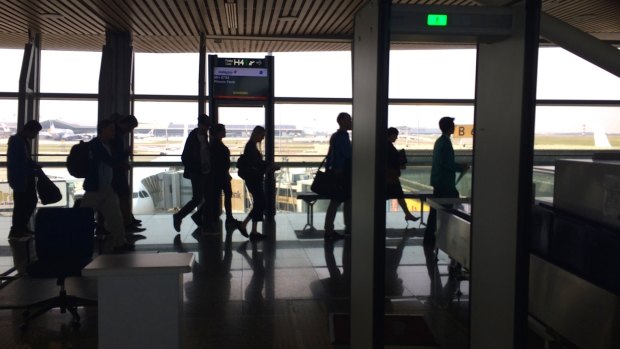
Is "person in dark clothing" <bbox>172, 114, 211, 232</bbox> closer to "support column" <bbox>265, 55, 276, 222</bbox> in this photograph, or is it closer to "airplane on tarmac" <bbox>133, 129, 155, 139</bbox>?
"support column" <bbox>265, 55, 276, 222</bbox>

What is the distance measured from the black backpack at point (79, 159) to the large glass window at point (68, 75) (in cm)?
511

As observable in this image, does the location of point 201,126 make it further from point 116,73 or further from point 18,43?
point 18,43

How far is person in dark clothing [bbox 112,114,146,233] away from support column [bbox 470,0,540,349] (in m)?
5.63

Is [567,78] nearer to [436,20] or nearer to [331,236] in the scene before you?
[331,236]

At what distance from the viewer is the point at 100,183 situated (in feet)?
25.0

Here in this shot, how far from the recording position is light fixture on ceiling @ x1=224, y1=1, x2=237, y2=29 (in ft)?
29.6

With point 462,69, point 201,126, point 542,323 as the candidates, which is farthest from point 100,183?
point 462,69

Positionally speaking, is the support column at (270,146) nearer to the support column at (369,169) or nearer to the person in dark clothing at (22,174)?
the person in dark clothing at (22,174)

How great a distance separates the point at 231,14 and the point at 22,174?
13.5 ft

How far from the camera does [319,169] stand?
9344mm

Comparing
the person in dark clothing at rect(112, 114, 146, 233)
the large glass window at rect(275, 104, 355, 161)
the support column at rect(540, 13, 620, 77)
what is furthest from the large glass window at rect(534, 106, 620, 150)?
the person in dark clothing at rect(112, 114, 146, 233)

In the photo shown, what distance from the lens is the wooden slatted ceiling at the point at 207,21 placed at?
29.7ft

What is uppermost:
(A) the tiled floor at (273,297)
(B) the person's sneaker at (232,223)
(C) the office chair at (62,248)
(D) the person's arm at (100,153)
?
(D) the person's arm at (100,153)

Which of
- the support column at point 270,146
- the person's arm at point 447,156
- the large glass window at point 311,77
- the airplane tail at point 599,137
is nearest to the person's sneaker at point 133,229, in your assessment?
the support column at point 270,146
